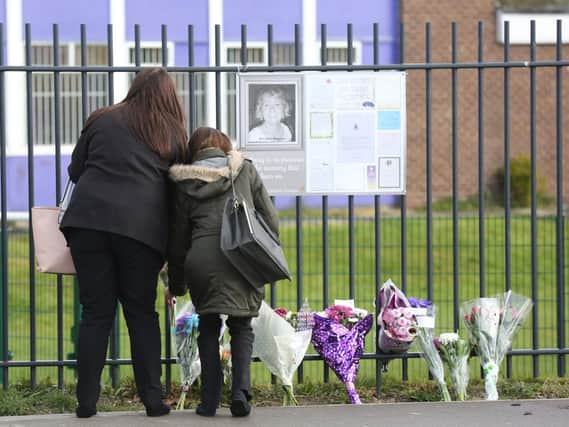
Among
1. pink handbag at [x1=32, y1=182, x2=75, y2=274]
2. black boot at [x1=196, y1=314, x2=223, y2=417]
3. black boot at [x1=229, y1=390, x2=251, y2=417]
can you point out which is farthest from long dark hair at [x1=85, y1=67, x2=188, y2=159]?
black boot at [x1=229, y1=390, x2=251, y2=417]

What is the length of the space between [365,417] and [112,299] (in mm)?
1523

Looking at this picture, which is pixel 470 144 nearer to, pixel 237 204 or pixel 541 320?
pixel 541 320

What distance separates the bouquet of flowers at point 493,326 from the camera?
21.1 feet

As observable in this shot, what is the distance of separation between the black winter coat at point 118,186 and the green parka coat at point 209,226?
0.10 m

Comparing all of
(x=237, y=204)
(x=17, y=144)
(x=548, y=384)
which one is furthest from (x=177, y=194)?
(x=17, y=144)

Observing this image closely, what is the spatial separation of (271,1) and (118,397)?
501 inches

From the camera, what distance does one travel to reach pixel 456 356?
642 cm

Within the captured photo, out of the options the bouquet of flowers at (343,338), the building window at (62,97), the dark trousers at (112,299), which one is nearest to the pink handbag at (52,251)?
the dark trousers at (112,299)

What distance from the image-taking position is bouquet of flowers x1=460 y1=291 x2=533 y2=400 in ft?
21.1

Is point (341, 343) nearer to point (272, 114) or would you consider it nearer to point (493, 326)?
point (493, 326)

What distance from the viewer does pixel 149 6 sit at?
1805 centimetres

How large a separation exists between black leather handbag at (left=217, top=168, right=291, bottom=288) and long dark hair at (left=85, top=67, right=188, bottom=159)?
41 centimetres

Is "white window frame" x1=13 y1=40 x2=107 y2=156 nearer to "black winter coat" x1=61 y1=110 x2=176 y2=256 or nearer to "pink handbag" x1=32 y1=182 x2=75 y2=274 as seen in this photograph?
"pink handbag" x1=32 y1=182 x2=75 y2=274

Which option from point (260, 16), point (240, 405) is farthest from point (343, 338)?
point (260, 16)
